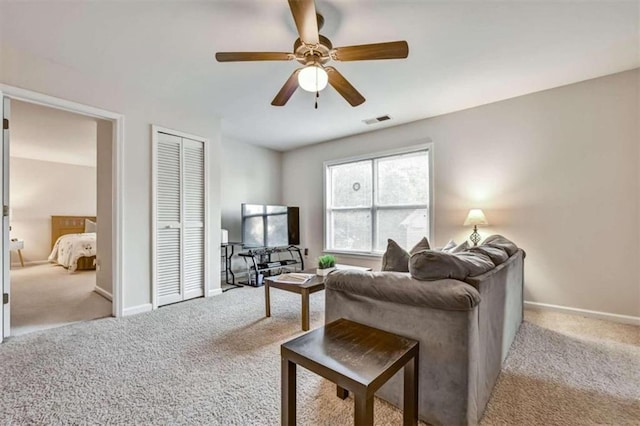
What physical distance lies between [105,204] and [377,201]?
381cm

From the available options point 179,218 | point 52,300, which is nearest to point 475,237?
point 179,218

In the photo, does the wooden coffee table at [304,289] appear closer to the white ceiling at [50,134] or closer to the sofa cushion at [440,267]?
the sofa cushion at [440,267]

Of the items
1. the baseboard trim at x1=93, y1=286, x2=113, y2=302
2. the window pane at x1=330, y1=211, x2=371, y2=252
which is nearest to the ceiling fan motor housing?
the window pane at x1=330, y1=211, x2=371, y2=252

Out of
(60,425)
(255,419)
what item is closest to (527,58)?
(255,419)

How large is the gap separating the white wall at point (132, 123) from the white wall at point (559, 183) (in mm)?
3585

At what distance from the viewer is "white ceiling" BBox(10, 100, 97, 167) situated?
3.72 meters

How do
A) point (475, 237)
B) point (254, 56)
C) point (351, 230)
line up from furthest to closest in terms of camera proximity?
point (351, 230)
point (475, 237)
point (254, 56)

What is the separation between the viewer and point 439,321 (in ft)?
4.34

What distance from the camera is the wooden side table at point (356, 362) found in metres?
1.00

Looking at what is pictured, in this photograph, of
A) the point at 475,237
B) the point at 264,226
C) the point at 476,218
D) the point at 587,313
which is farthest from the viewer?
the point at 264,226

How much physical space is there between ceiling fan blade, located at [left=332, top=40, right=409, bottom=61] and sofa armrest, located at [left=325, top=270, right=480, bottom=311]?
1.42 metres

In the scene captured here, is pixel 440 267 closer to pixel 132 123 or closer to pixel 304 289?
Answer: pixel 304 289

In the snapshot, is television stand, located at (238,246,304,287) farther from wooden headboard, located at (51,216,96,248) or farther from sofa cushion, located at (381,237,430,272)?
wooden headboard, located at (51,216,96,248)

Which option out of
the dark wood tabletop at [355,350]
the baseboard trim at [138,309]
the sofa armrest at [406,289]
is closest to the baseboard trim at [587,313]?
the sofa armrest at [406,289]
